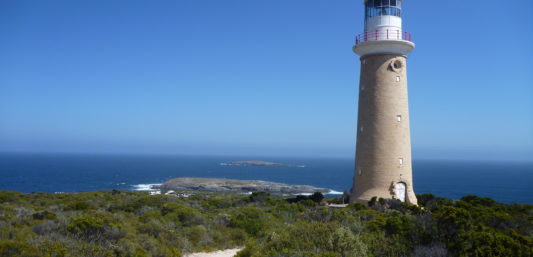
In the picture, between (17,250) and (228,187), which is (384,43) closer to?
(17,250)

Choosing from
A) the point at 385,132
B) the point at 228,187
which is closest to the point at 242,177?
the point at 228,187

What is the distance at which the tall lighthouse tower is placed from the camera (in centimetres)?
1450

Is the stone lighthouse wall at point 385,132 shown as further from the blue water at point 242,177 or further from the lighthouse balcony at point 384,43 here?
the blue water at point 242,177

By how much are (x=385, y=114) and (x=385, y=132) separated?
70 cm

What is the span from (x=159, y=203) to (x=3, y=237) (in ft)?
22.0

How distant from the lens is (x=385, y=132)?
14.5 m

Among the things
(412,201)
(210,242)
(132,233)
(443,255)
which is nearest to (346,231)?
(443,255)

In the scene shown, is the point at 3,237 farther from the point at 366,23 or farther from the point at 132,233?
the point at 366,23

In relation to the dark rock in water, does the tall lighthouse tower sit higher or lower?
higher

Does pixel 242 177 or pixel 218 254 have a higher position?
pixel 218 254

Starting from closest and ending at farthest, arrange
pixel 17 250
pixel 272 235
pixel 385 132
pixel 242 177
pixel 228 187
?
pixel 17 250 < pixel 272 235 < pixel 385 132 < pixel 228 187 < pixel 242 177

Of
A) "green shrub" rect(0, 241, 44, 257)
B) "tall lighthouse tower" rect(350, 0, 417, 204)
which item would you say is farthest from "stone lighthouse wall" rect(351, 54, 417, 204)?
"green shrub" rect(0, 241, 44, 257)

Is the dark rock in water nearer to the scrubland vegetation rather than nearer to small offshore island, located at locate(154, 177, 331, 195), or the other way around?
small offshore island, located at locate(154, 177, 331, 195)

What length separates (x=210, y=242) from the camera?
9273 mm
